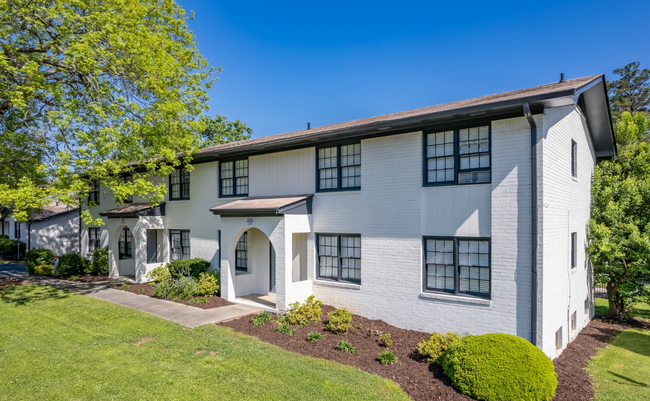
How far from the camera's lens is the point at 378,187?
1121 cm

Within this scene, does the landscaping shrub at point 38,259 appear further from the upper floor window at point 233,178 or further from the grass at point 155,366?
the upper floor window at point 233,178

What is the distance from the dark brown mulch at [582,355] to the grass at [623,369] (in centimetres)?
19

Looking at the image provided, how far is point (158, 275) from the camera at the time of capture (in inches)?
621

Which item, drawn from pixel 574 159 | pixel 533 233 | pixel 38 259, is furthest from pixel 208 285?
pixel 574 159

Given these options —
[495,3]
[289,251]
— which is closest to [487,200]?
[289,251]

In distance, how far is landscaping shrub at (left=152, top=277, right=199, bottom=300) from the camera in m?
14.0

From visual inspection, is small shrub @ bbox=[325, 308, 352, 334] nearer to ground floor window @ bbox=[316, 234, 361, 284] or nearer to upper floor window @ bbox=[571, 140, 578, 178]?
ground floor window @ bbox=[316, 234, 361, 284]

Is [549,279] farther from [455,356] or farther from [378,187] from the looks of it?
[378,187]

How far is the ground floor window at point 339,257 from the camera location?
11828 mm

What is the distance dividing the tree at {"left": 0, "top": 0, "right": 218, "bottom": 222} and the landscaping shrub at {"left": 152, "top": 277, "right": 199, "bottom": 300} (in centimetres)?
340

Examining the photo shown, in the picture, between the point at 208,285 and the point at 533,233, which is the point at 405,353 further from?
the point at 208,285

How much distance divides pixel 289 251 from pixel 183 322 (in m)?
3.76

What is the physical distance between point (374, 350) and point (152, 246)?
14.1 m

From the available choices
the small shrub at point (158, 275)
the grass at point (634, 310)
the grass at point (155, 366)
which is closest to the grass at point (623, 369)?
the grass at point (634, 310)
